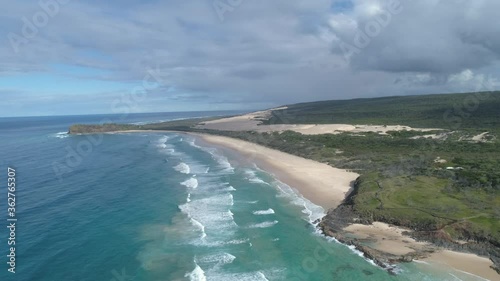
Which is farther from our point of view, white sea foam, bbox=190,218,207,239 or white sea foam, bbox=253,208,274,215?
white sea foam, bbox=253,208,274,215

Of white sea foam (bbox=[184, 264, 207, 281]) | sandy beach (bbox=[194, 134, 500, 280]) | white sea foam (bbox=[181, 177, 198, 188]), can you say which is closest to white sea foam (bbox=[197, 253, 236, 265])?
white sea foam (bbox=[184, 264, 207, 281])

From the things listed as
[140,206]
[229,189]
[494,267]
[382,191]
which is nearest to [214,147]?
[229,189]

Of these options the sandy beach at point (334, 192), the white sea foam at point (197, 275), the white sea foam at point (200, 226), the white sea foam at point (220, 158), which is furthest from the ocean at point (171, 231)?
the white sea foam at point (220, 158)

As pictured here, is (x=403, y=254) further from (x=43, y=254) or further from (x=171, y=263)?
(x=43, y=254)

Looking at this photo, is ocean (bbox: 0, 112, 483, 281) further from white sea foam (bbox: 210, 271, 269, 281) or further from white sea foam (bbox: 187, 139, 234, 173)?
white sea foam (bbox: 187, 139, 234, 173)

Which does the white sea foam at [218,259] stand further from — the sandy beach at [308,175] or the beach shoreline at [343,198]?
the sandy beach at [308,175]
